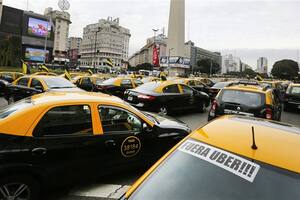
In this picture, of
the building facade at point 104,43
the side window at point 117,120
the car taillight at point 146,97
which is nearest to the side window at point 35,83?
the car taillight at point 146,97

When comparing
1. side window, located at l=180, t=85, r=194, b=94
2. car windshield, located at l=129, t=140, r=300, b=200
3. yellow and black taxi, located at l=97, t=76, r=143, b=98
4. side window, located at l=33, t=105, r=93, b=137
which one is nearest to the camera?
car windshield, located at l=129, t=140, r=300, b=200

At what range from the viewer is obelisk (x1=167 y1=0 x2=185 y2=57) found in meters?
58.4

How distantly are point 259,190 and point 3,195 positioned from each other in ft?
9.11

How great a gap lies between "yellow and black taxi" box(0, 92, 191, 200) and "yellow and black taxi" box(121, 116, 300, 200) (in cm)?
180

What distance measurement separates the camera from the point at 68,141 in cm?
369

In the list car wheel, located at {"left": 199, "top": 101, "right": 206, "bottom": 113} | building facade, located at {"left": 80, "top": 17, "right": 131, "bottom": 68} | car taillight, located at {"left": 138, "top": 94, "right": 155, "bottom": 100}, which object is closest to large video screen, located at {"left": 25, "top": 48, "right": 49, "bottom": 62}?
building facade, located at {"left": 80, "top": 17, "right": 131, "bottom": 68}

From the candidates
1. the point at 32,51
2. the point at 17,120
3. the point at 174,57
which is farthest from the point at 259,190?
the point at 32,51

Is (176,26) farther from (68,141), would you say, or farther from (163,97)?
(68,141)

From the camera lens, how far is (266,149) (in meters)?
2.07

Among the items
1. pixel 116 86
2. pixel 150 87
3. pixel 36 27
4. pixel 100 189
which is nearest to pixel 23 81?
pixel 116 86

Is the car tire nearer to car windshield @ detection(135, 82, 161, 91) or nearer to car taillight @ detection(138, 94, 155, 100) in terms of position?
car taillight @ detection(138, 94, 155, 100)

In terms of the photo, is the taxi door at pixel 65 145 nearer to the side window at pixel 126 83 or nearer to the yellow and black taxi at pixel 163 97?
the yellow and black taxi at pixel 163 97

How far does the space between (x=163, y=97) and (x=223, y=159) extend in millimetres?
8224

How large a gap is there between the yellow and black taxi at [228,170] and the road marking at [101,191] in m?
1.95
